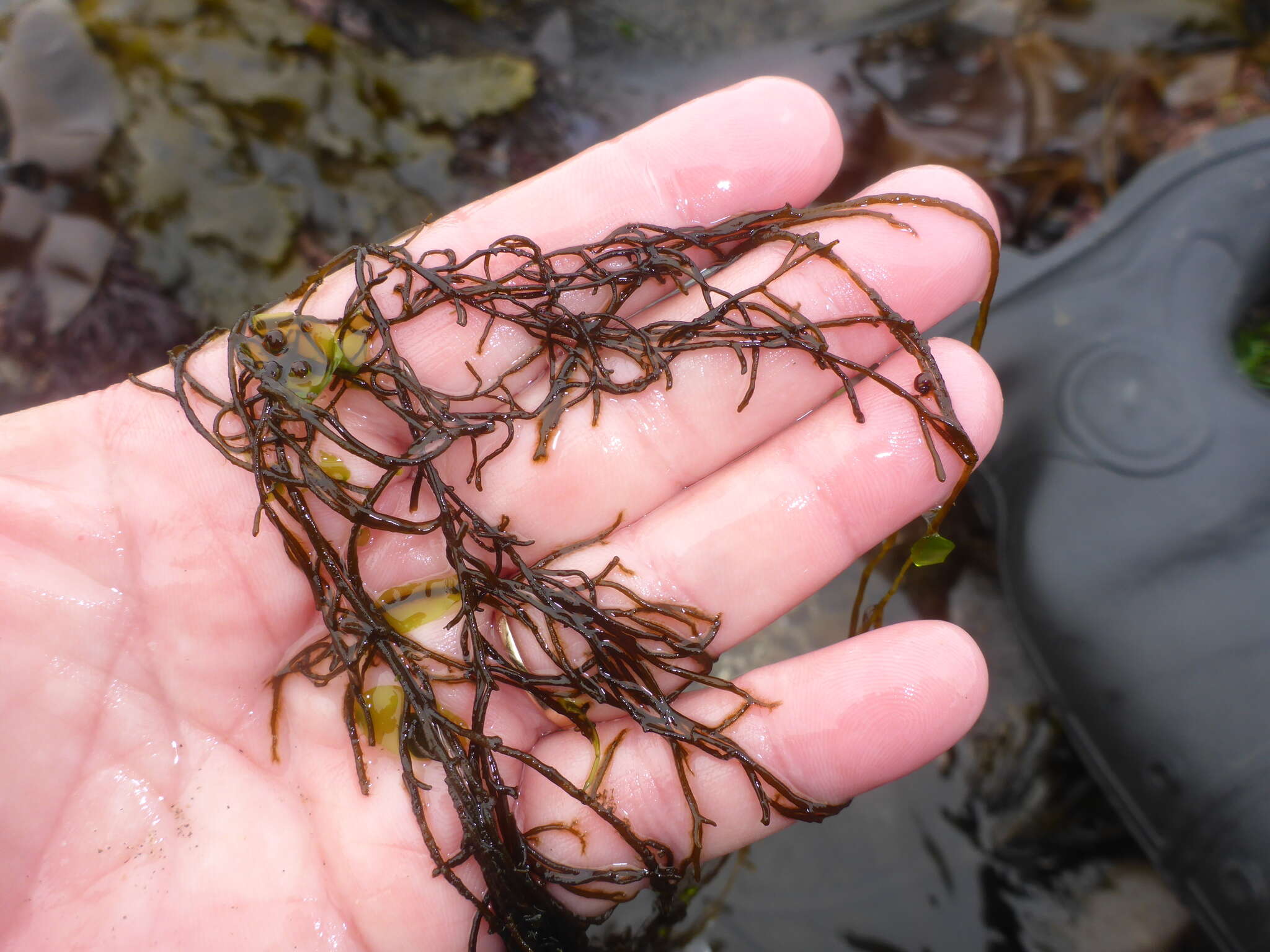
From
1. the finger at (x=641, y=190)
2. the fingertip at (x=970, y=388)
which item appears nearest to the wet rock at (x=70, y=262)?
the finger at (x=641, y=190)

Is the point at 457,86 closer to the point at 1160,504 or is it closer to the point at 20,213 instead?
the point at 20,213

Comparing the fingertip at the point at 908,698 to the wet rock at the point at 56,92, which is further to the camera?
the wet rock at the point at 56,92

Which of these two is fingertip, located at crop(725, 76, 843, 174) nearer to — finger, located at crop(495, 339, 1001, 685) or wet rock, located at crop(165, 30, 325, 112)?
finger, located at crop(495, 339, 1001, 685)

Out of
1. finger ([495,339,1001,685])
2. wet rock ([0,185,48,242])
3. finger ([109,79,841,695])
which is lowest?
finger ([495,339,1001,685])

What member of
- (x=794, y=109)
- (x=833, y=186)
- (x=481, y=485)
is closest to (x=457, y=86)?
(x=833, y=186)

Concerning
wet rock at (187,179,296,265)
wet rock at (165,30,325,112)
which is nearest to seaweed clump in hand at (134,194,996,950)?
wet rock at (187,179,296,265)

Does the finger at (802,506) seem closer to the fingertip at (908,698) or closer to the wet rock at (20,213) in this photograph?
the fingertip at (908,698)
